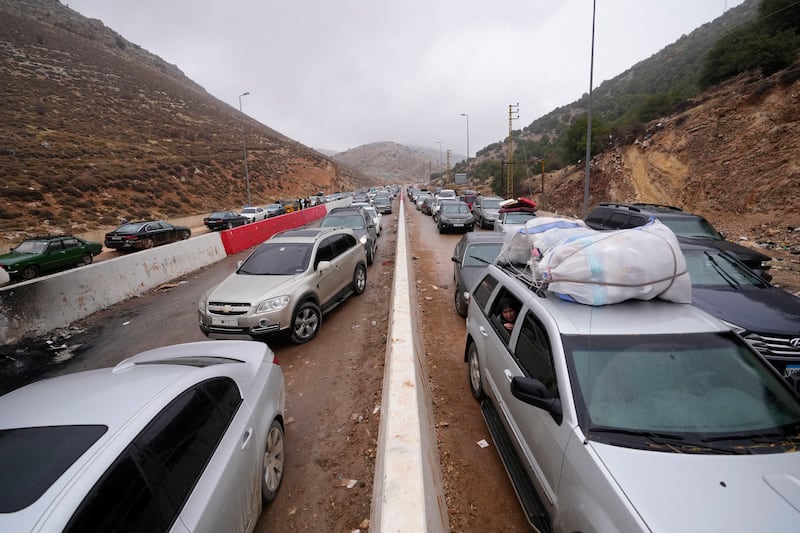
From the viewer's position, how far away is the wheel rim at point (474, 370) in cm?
442

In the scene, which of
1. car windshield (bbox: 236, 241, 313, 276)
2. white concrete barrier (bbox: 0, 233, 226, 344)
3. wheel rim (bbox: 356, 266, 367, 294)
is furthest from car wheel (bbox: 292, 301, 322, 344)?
white concrete barrier (bbox: 0, 233, 226, 344)

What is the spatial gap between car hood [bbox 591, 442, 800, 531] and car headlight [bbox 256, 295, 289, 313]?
4.78m

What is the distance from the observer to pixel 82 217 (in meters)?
24.9

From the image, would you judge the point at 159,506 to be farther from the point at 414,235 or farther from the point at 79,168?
the point at 79,168

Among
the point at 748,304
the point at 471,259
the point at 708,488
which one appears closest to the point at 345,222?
the point at 471,259

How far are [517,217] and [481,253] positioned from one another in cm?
766

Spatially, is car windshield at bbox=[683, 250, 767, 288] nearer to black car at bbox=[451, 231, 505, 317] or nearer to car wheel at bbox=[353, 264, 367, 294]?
black car at bbox=[451, 231, 505, 317]

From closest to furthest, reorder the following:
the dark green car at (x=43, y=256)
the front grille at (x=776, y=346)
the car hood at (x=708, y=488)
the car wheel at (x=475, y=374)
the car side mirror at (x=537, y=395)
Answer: the car hood at (x=708, y=488), the car side mirror at (x=537, y=395), the front grille at (x=776, y=346), the car wheel at (x=475, y=374), the dark green car at (x=43, y=256)

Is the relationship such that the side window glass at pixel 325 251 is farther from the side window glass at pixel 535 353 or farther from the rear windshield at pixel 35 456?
the rear windshield at pixel 35 456

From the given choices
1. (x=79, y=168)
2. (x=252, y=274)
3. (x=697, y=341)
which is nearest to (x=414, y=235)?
(x=252, y=274)

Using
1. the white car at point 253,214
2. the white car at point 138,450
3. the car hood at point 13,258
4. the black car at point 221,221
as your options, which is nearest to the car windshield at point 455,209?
the black car at point 221,221

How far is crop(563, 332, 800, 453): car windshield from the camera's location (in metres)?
2.18

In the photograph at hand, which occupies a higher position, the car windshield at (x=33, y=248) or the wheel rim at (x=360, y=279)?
the car windshield at (x=33, y=248)

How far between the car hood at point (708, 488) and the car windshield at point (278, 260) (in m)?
5.64
